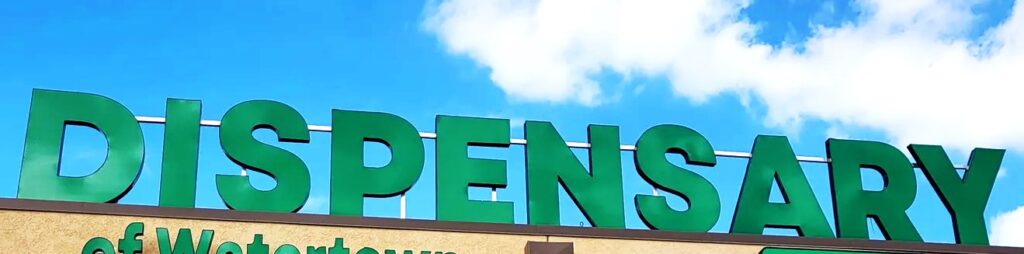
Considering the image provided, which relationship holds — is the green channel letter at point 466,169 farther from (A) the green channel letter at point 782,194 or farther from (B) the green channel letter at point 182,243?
(A) the green channel letter at point 782,194

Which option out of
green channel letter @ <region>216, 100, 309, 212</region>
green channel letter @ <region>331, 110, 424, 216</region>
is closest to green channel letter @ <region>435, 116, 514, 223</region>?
green channel letter @ <region>331, 110, 424, 216</region>

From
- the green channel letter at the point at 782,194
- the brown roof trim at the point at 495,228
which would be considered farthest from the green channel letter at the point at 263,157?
the green channel letter at the point at 782,194

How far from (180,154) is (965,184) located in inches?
485

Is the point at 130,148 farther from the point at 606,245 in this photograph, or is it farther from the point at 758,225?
the point at 758,225

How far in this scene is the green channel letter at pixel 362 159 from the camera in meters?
19.8

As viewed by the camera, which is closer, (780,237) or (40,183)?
(40,183)

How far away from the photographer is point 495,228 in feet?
63.2

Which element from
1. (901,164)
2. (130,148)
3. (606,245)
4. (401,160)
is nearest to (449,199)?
(401,160)

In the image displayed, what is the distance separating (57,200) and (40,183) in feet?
1.26

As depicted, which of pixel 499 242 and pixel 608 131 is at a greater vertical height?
pixel 608 131

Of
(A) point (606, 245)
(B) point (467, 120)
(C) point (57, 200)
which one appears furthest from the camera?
(B) point (467, 120)

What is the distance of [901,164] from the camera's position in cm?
2264

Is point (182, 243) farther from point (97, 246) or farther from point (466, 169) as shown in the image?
point (466, 169)

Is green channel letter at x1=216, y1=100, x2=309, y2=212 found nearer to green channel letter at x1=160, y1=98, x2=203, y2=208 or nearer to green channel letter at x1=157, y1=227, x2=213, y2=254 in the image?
green channel letter at x1=160, y1=98, x2=203, y2=208
